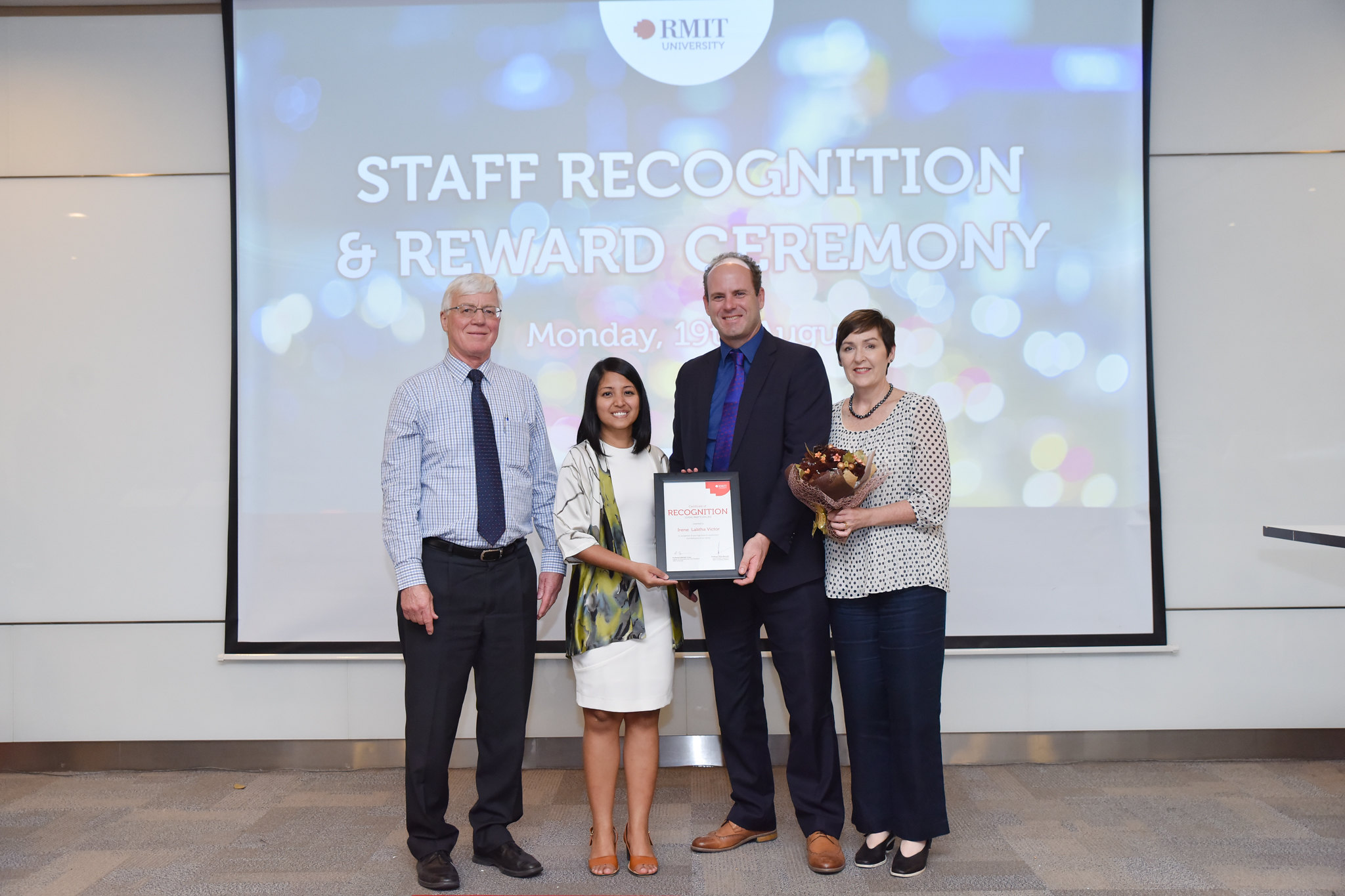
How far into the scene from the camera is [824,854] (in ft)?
8.82

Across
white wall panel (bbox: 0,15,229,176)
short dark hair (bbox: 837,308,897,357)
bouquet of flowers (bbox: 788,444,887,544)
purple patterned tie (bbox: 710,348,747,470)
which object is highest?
white wall panel (bbox: 0,15,229,176)

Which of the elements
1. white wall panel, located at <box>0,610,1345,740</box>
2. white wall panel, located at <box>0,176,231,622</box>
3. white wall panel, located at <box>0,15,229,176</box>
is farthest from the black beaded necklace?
Result: white wall panel, located at <box>0,15,229,176</box>

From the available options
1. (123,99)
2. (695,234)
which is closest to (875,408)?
(695,234)

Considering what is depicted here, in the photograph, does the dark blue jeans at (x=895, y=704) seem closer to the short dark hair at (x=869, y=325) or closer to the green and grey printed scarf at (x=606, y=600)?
the green and grey printed scarf at (x=606, y=600)

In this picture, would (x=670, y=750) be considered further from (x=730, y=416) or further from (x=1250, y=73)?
(x=1250, y=73)

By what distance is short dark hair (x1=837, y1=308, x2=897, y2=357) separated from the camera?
2664 millimetres

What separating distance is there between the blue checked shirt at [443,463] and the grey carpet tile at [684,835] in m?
1.06

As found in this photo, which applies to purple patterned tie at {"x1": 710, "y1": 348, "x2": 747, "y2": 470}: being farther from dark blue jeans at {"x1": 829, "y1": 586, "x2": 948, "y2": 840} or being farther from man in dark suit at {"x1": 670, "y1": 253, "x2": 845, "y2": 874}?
dark blue jeans at {"x1": 829, "y1": 586, "x2": 948, "y2": 840}

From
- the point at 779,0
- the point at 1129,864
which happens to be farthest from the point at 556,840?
the point at 779,0

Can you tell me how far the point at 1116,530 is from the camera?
3762 mm

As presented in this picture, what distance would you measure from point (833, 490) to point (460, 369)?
121 cm

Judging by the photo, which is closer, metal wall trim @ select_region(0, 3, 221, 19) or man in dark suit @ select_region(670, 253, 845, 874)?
man in dark suit @ select_region(670, 253, 845, 874)

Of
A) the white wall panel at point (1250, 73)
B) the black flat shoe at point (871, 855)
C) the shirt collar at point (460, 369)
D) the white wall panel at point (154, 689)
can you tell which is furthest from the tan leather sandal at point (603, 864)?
the white wall panel at point (1250, 73)

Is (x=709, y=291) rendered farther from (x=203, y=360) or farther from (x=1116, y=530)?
(x=203, y=360)
